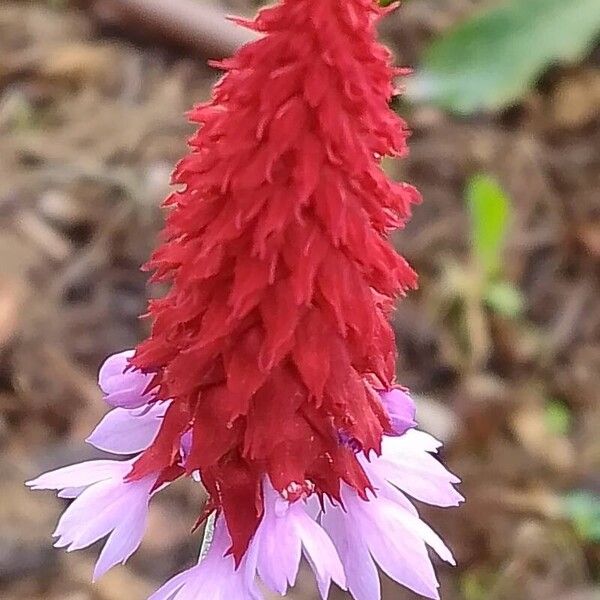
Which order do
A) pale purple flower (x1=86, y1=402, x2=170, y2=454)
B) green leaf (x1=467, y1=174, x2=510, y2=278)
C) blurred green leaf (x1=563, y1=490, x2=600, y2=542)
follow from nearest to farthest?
pale purple flower (x1=86, y1=402, x2=170, y2=454) < blurred green leaf (x1=563, y1=490, x2=600, y2=542) < green leaf (x1=467, y1=174, x2=510, y2=278)

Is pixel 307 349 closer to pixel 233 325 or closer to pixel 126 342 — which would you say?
pixel 233 325

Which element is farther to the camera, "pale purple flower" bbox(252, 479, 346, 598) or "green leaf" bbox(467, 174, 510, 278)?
"green leaf" bbox(467, 174, 510, 278)

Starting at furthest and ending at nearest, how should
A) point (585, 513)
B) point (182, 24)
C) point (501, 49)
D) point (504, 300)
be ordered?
point (182, 24) → point (501, 49) → point (504, 300) → point (585, 513)

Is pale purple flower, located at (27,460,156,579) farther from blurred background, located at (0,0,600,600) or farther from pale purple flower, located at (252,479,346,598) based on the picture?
blurred background, located at (0,0,600,600)

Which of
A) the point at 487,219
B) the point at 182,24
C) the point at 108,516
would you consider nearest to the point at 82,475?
the point at 108,516

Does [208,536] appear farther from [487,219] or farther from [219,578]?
[487,219]

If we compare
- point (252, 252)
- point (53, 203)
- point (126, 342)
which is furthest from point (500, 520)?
point (252, 252)

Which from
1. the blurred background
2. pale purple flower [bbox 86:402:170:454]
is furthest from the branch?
pale purple flower [bbox 86:402:170:454]

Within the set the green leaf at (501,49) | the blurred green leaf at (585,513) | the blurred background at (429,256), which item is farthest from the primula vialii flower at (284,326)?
the green leaf at (501,49)
